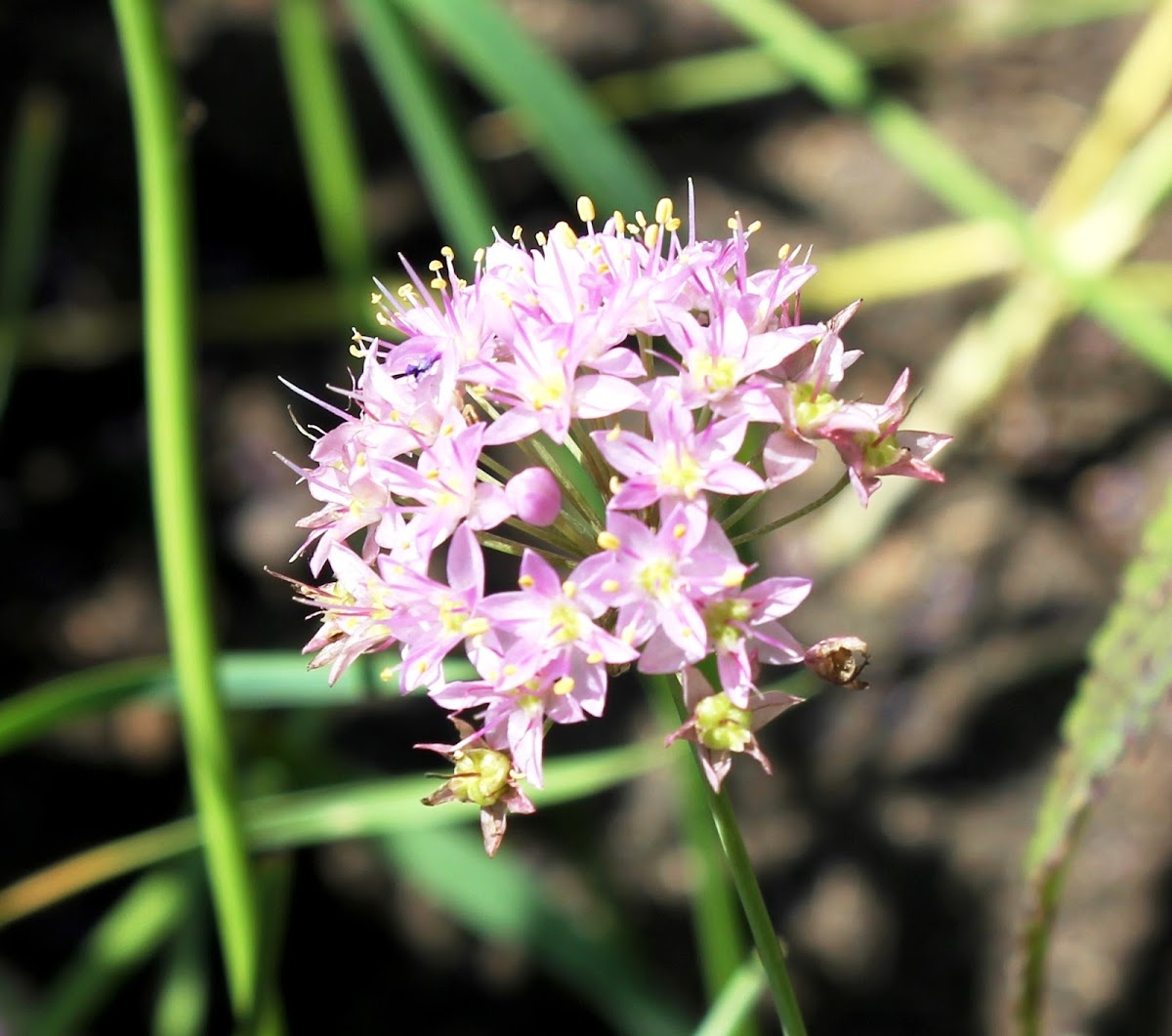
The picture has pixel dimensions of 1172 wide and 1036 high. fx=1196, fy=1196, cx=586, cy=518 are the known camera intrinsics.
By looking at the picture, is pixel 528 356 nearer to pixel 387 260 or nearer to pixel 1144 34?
pixel 387 260

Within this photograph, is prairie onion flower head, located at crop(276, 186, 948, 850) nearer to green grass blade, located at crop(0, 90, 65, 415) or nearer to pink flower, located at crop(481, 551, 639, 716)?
pink flower, located at crop(481, 551, 639, 716)

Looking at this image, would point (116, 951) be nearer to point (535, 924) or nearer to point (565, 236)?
point (535, 924)

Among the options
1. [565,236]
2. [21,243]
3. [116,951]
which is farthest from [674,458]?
[21,243]

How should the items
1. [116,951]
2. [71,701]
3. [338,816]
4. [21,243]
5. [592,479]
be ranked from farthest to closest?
[21,243], [116,951], [338,816], [71,701], [592,479]

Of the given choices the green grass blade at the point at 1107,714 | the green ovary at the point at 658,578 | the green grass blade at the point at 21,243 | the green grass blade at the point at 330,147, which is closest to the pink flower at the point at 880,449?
the green ovary at the point at 658,578

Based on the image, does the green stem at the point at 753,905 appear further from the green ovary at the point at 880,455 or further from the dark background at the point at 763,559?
the dark background at the point at 763,559

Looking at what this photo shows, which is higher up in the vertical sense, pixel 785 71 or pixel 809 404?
pixel 785 71

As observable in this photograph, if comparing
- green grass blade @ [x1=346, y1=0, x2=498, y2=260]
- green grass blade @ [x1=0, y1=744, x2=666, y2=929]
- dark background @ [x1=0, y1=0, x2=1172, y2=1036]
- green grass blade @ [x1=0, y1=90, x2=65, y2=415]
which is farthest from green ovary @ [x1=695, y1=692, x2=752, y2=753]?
green grass blade @ [x1=0, y1=90, x2=65, y2=415]

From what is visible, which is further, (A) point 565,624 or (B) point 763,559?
(B) point 763,559
